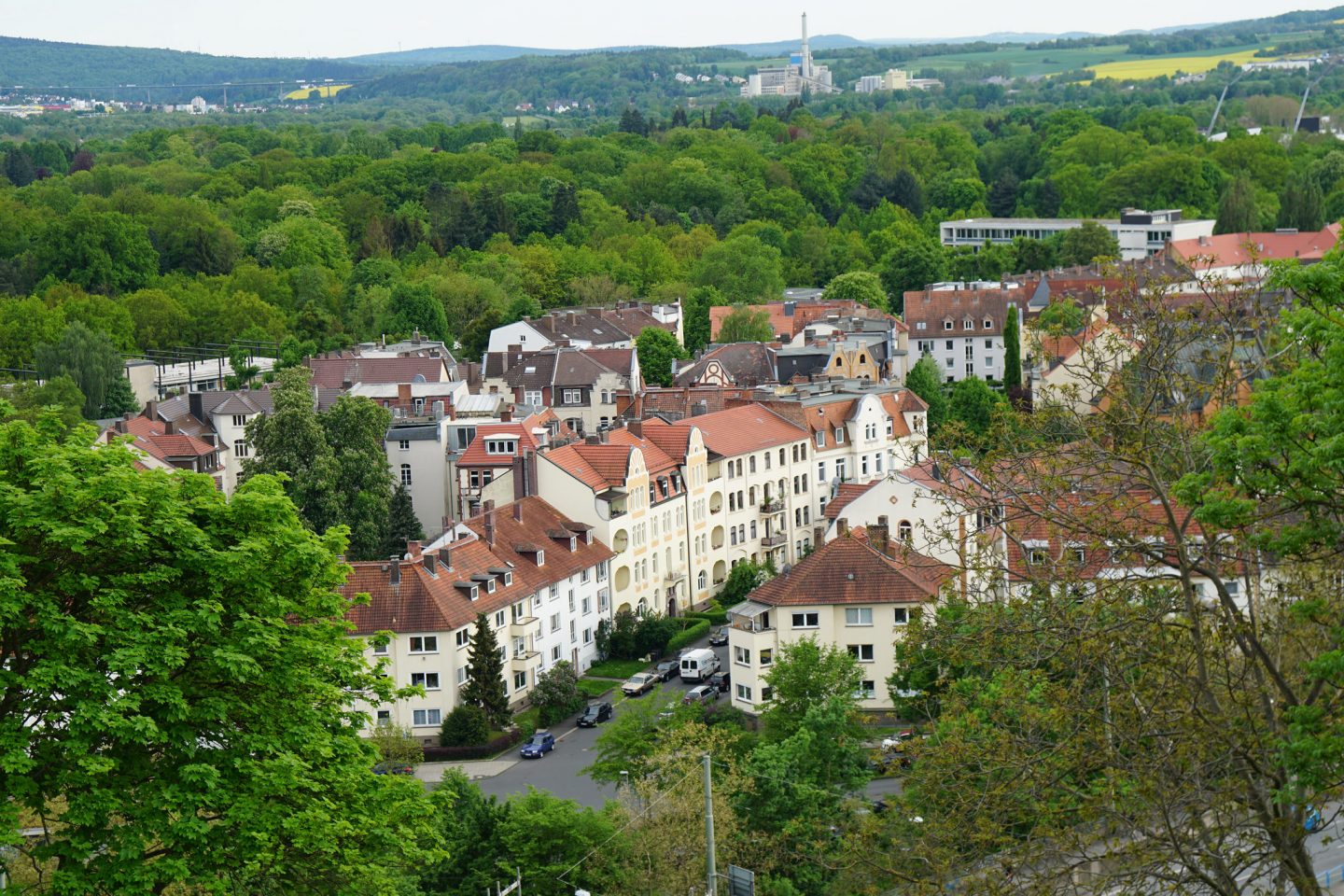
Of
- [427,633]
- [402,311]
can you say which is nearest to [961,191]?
[402,311]

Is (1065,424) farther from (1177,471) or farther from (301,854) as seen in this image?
(301,854)

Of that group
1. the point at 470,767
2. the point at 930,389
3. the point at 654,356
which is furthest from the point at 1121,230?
the point at 470,767

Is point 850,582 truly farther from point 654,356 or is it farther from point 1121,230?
point 1121,230

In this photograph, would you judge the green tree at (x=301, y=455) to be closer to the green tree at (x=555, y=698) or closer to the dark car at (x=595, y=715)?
the green tree at (x=555, y=698)

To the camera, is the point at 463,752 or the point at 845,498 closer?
the point at 463,752

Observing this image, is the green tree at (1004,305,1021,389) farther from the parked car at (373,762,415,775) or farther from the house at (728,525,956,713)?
the parked car at (373,762,415,775)

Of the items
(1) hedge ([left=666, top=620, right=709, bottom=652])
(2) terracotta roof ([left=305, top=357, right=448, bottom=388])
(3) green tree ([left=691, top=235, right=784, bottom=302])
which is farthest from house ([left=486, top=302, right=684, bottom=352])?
(1) hedge ([left=666, top=620, right=709, bottom=652])
